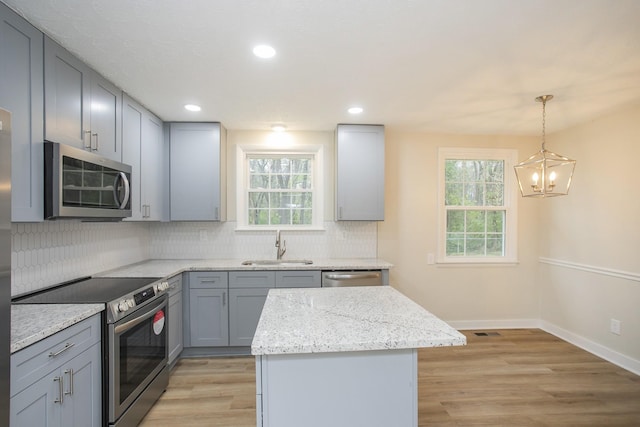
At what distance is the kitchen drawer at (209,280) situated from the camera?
3.25 m

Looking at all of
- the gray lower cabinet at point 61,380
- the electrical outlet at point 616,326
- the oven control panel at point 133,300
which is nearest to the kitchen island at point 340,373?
the gray lower cabinet at point 61,380

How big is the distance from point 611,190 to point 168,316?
4.46 meters

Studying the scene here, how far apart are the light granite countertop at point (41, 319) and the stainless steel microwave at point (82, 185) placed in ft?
1.68

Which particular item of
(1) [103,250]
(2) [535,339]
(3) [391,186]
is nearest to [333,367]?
(1) [103,250]

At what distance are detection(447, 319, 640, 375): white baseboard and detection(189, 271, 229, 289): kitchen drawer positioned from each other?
113 inches

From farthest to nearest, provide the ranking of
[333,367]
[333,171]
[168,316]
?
[333,171] < [168,316] < [333,367]

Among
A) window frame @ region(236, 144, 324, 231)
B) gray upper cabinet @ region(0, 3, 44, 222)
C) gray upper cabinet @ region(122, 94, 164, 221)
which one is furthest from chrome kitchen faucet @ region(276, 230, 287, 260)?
gray upper cabinet @ region(0, 3, 44, 222)

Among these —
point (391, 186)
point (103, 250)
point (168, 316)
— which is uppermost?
point (391, 186)

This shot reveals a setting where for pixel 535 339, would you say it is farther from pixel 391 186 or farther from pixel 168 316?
pixel 168 316

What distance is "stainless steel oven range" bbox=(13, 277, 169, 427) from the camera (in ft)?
6.16

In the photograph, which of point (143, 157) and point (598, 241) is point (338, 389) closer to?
point (143, 157)

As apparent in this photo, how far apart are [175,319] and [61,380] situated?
1525 mm

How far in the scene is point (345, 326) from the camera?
147cm

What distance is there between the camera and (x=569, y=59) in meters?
2.09
